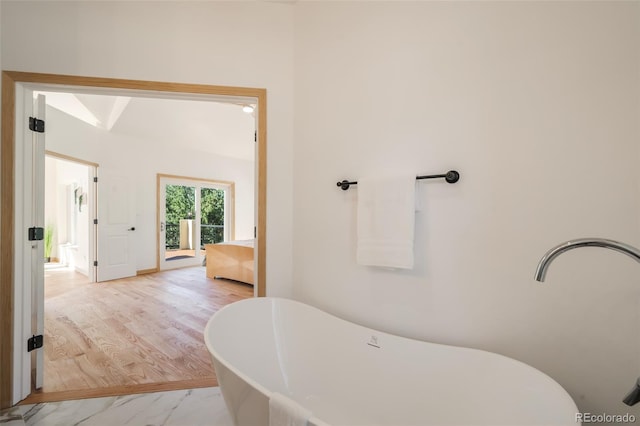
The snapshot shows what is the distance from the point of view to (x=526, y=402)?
868 millimetres

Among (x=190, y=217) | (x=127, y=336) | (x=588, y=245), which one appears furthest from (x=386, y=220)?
(x=190, y=217)

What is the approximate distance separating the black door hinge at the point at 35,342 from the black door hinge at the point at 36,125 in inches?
49.9

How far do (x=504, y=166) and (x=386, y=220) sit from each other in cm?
55

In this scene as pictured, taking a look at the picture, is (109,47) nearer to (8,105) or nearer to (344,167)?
(8,105)

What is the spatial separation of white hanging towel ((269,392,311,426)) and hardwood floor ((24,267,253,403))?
118 centimetres

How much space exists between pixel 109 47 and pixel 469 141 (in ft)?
7.03

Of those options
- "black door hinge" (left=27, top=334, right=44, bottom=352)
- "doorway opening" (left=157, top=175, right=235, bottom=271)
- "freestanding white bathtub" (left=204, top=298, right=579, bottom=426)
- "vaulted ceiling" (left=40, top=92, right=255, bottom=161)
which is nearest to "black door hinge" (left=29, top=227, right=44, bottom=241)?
"black door hinge" (left=27, top=334, right=44, bottom=352)

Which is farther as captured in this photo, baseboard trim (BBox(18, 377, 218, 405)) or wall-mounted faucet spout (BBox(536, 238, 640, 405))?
baseboard trim (BBox(18, 377, 218, 405))

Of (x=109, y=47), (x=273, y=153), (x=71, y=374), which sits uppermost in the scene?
(x=109, y=47)

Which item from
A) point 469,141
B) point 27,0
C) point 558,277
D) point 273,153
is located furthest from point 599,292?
point 27,0

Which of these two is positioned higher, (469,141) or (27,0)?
(27,0)

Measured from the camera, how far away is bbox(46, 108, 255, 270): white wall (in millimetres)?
3852

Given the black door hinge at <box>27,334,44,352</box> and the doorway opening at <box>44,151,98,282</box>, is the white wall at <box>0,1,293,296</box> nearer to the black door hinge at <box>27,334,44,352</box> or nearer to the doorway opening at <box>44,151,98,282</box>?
the black door hinge at <box>27,334,44,352</box>

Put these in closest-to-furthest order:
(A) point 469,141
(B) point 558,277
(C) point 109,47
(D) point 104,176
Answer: (B) point 558,277 < (A) point 469,141 < (C) point 109,47 < (D) point 104,176
